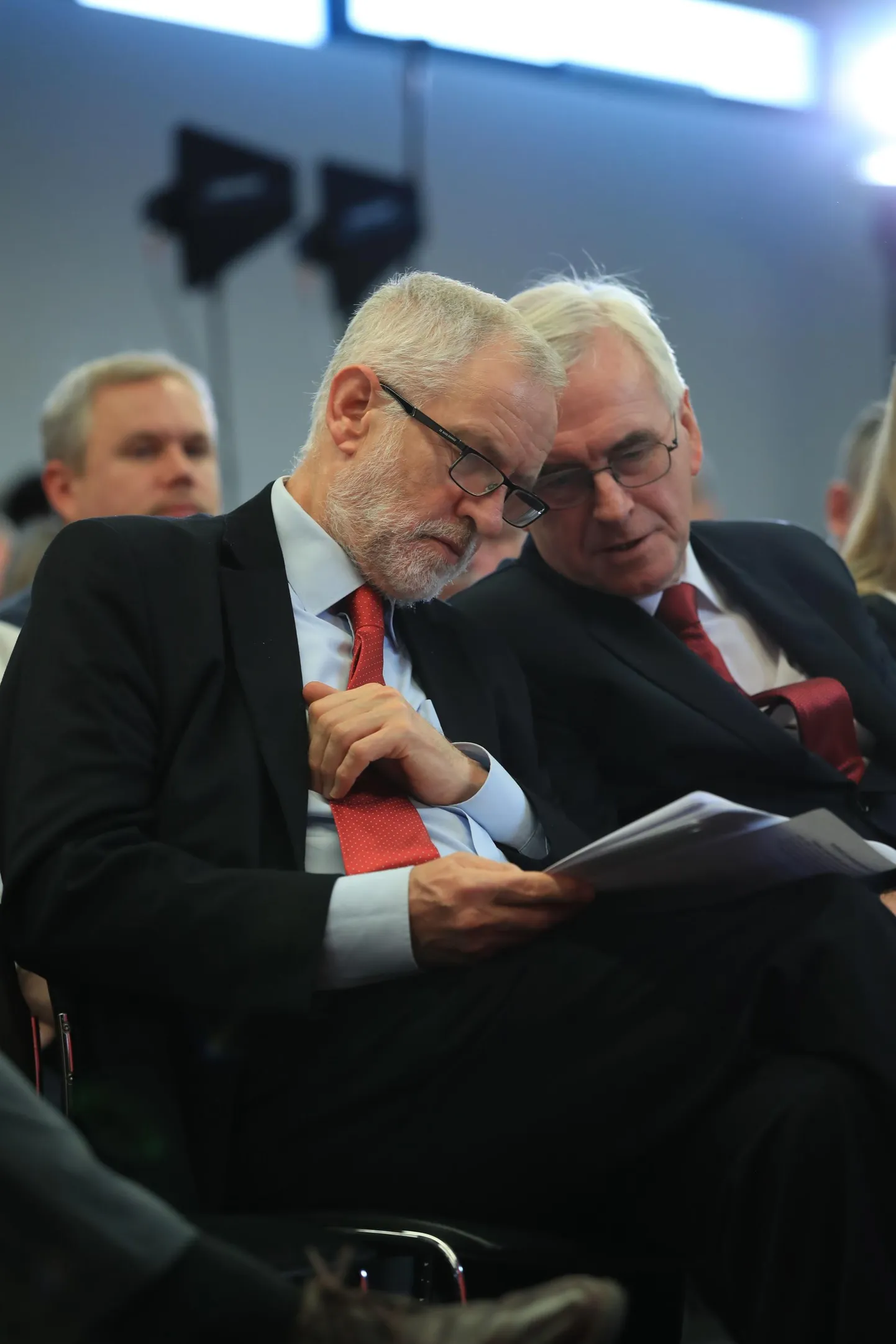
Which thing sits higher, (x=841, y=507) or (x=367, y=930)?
(x=841, y=507)

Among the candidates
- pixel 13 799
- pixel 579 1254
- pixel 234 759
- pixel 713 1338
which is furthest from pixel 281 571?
pixel 713 1338

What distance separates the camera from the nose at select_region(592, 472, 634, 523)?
80.7 inches

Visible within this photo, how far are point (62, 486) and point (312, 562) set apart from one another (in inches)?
64.6

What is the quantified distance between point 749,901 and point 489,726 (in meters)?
0.50

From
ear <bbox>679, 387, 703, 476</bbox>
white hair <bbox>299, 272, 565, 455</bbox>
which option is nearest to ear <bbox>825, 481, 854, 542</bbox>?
ear <bbox>679, 387, 703, 476</bbox>

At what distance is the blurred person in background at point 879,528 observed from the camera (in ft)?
8.35

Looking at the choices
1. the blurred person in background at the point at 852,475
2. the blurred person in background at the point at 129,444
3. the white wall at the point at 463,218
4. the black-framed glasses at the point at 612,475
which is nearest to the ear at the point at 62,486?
the blurred person in background at the point at 129,444

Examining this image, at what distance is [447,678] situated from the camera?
5.95ft

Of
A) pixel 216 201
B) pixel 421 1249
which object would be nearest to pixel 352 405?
pixel 421 1249

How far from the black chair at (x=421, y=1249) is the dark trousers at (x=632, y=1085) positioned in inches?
2.2

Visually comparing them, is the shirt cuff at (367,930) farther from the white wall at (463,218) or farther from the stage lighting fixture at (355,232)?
the stage lighting fixture at (355,232)

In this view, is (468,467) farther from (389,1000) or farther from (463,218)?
(463,218)

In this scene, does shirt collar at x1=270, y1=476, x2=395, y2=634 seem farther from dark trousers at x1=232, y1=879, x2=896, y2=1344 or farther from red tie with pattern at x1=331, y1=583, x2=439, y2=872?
dark trousers at x1=232, y1=879, x2=896, y2=1344

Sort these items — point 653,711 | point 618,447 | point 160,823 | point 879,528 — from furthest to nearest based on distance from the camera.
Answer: point 879,528
point 618,447
point 653,711
point 160,823
